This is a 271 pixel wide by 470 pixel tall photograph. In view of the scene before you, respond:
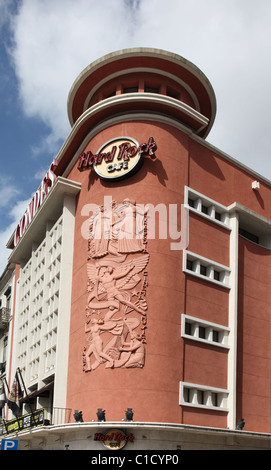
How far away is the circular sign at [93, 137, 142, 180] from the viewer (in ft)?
134

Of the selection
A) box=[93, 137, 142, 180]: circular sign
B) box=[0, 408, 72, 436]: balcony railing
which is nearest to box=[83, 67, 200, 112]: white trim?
box=[93, 137, 142, 180]: circular sign

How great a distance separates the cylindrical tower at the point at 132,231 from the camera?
A: 1432 inches

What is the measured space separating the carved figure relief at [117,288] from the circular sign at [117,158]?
2294mm

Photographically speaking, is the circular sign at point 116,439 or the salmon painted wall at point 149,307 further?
the salmon painted wall at point 149,307

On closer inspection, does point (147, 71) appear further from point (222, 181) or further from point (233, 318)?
point (233, 318)

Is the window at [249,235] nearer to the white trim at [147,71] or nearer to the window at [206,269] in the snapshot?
the window at [206,269]

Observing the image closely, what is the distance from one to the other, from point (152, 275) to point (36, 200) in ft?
63.6

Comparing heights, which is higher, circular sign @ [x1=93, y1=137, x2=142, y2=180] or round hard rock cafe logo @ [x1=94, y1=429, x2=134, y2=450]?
circular sign @ [x1=93, y1=137, x2=142, y2=180]

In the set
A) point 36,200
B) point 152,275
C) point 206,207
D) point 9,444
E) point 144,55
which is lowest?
point 9,444

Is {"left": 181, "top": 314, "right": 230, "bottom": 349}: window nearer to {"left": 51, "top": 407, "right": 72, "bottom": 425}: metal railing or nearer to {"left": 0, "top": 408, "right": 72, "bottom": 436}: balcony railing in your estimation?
{"left": 51, "top": 407, "right": 72, "bottom": 425}: metal railing

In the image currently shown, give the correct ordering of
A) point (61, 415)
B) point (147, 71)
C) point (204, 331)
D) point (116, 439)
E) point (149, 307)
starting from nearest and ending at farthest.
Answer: point (116, 439), point (149, 307), point (61, 415), point (204, 331), point (147, 71)

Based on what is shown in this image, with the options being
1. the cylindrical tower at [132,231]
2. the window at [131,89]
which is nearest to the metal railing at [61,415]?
the cylindrical tower at [132,231]

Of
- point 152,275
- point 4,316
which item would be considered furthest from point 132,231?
point 4,316

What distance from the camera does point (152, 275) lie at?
125 ft
